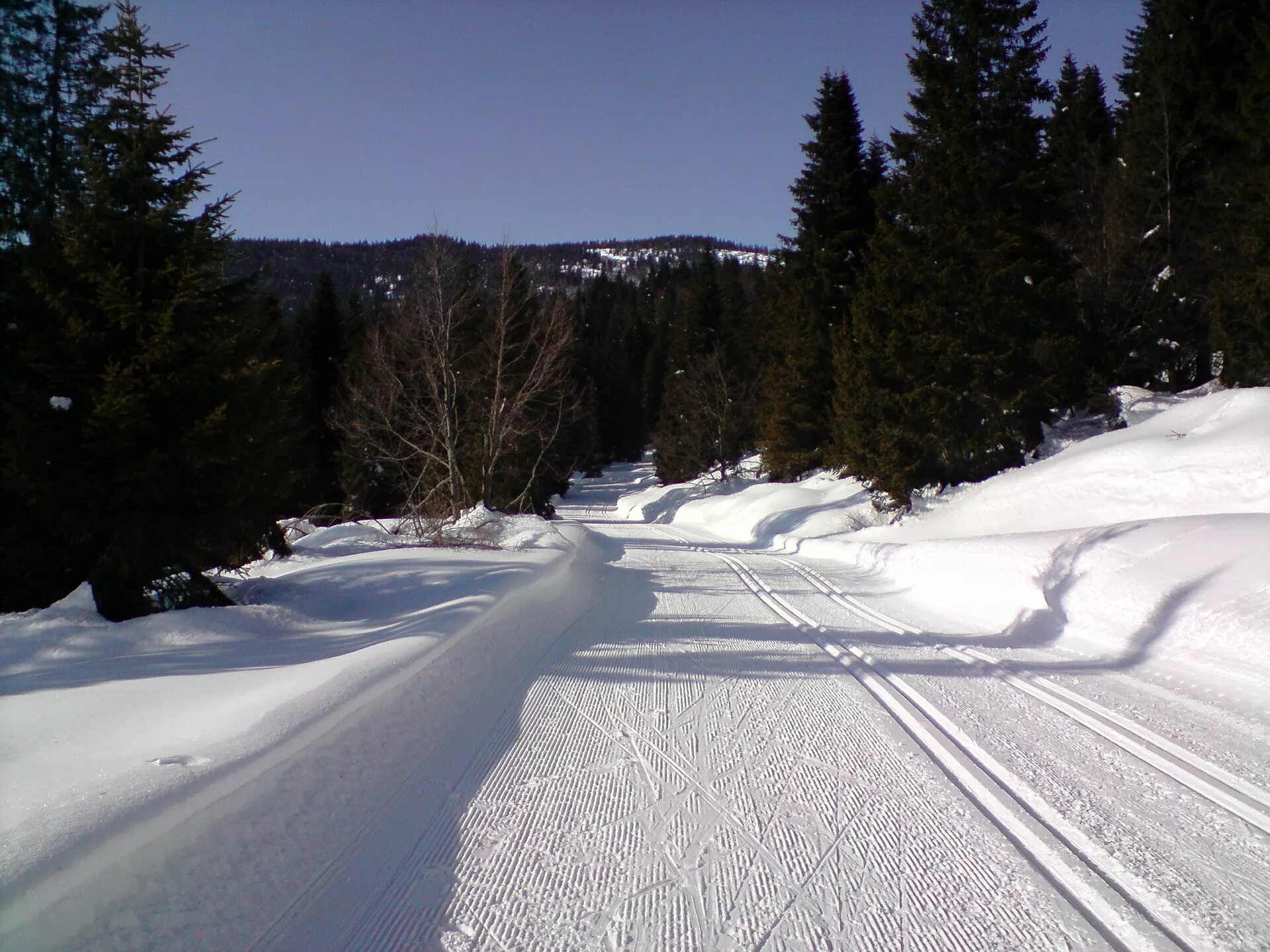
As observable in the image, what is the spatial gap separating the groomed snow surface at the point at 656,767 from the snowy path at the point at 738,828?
2cm

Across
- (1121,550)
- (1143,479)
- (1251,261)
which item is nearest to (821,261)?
(1251,261)

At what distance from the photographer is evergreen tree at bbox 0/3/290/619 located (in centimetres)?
838

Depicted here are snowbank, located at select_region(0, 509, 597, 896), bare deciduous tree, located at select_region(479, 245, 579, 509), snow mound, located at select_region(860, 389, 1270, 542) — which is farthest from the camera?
bare deciduous tree, located at select_region(479, 245, 579, 509)

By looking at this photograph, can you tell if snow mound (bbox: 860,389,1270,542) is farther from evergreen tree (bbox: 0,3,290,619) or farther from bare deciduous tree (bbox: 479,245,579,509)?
evergreen tree (bbox: 0,3,290,619)

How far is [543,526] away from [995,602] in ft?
31.6

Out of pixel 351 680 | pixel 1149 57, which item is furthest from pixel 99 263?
pixel 1149 57

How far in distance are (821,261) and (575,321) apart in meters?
11.0

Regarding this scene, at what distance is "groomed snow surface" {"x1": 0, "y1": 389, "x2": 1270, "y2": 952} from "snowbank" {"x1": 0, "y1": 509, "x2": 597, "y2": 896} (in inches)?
1.2

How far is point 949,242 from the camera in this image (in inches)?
784

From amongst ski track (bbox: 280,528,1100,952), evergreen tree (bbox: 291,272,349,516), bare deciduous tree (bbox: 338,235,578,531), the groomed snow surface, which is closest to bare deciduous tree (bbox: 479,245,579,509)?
bare deciduous tree (bbox: 338,235,578,531)

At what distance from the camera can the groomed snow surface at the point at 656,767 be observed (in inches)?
120

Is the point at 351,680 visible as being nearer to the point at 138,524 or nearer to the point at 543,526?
the point at 138,524

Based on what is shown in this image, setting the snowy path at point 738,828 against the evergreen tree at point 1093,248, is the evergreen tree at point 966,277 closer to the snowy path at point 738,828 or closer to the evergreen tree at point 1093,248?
the evergreen tree at point 1093,248

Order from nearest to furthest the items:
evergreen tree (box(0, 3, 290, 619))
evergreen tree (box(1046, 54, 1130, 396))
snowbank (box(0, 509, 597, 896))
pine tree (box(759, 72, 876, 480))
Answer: snowbank (box(0, 509, 597, 896)) → evergreen tree (box(0, 3, 290, 619)) → evergreen tree (box(1046, 54, 1130, 396)) → pine tree (box(759, 72, 876, 480))
